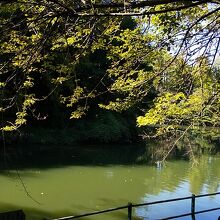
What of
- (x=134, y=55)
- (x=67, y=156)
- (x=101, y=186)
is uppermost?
(x=134, y=55)

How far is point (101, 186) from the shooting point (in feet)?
46.1

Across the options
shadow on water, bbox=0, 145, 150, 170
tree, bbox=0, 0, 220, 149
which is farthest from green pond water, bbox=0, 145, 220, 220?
tree, bbox=0, 0, 220, 149

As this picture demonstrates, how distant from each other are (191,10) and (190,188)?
9.83 meters

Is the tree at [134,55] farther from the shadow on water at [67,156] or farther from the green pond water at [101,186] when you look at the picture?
the shadow on water at [67,156]

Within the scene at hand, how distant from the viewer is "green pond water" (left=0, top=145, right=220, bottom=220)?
1073 cm

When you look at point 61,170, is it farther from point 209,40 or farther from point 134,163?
point 209,40

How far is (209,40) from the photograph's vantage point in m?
4.32

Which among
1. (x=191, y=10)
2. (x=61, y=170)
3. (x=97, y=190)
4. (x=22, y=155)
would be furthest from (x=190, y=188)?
(x=191, y=10)

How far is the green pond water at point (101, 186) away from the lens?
10.7 m

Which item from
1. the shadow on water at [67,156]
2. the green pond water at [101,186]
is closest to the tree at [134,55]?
the green pond water at [101,186]

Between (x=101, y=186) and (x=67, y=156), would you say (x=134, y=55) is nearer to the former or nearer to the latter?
(x=101, y=186)

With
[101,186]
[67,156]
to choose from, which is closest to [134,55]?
[101,186]

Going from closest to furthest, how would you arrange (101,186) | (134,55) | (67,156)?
1. (134,55)
2. (101,186)
3. (67,156)

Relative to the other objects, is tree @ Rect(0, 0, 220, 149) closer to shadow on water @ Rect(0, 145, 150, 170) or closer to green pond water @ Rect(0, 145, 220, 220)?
green pond water @ Rect(0, 145, 220, 220)
